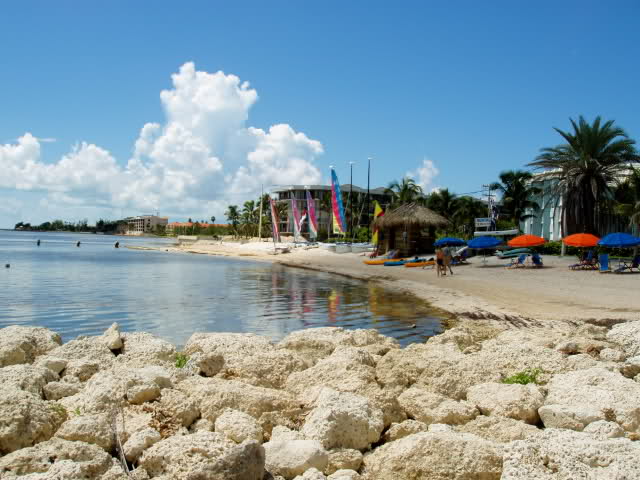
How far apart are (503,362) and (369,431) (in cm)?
311

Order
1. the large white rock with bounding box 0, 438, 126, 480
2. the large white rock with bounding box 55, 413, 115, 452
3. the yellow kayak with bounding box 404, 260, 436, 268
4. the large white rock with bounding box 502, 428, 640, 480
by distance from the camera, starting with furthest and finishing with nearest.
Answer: the yellow kayak with bounding box 404, 260, 436, 268 → the large white rock with bounding box 55, 413, 115, 452 → the large white rock with bounding box 502, 428, 640, 480 → the large white rock with bounding box 0, 438, 126, 480

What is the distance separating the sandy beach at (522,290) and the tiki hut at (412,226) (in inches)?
163

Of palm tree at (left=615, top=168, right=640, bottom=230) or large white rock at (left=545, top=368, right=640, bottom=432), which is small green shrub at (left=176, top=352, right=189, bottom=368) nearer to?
large white rock at (left=545, top=368, right=640, bottom=432)

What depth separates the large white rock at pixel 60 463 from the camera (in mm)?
3678

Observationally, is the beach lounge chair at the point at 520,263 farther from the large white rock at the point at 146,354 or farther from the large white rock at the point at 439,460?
the large white rock at the point at 439,460

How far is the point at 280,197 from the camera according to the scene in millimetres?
115000

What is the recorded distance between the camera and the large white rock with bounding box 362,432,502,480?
3994mm

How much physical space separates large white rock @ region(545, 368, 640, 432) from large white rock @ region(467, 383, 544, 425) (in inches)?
13.1

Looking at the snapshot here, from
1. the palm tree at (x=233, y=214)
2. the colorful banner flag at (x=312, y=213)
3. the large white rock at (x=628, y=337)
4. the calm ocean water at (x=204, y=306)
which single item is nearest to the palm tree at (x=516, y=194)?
the colorful banner flag at (x=312, y=213)

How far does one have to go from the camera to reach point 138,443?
4.30 meters

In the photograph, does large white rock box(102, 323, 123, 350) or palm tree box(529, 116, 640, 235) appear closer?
large white rock box(102, 323, 123, 350)

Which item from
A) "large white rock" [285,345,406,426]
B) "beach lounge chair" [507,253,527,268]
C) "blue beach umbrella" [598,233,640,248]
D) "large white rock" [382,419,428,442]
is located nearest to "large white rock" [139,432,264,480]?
"large white rock" [382,419,428,442]

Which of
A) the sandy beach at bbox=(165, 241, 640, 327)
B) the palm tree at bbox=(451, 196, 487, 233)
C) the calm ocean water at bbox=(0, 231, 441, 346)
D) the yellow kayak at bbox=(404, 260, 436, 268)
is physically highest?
the palm tree at bbox=(451, 196, 487, 233)

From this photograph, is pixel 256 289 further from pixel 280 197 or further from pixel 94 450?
pixel 280 197
